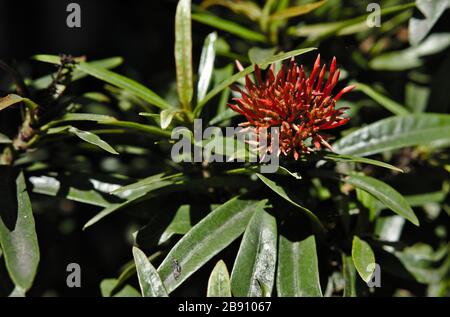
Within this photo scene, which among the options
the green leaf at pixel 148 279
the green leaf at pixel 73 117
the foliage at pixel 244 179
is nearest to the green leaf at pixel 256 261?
the foliage at pixel 244 179

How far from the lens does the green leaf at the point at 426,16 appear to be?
4.75ft

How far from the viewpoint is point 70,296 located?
1.49 metres

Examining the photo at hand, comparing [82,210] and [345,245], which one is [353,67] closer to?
[345,245]

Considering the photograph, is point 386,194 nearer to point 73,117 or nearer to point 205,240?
point 205,240

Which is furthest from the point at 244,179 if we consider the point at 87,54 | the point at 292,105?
the point at 87,54

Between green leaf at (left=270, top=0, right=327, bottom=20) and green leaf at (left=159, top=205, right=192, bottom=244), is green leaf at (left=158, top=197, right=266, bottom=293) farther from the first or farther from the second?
green leaf at (left=270, top=0, right=327, bottom=20)

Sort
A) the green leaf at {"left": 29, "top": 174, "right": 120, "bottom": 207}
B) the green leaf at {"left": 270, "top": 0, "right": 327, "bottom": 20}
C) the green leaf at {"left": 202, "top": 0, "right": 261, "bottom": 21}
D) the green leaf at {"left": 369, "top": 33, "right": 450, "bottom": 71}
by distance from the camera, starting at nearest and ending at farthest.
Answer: the green leaf at {"left": 29, "top": 174, "right": 120, "bottom": 207} < the green leaf at {"left": 270, "top": 0, "right": 327, "bottom": 20} < the green leaf at {"left": 202, "top": 0, "right": 261, "bottom": 21} < the green leaf at {"left": 369, "top": 33, "right": 450, "bottom": 71}

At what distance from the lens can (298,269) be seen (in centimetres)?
120

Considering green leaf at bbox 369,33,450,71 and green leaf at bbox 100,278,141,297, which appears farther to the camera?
green leaf at bbox 369,33,450,71

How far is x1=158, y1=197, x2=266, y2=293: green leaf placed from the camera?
45.4 inches

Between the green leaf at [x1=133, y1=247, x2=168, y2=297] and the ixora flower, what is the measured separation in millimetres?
344

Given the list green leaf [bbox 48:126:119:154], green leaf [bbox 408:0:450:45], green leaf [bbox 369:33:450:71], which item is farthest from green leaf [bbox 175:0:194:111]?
green leaf [bbox 369:33:450:71]

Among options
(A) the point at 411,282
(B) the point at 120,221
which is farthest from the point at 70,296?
(A) the point at 411,282
